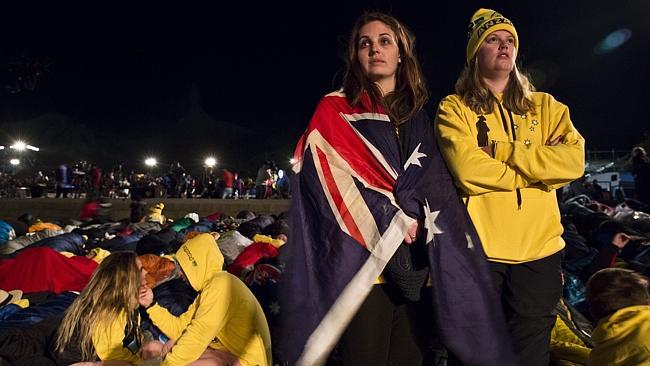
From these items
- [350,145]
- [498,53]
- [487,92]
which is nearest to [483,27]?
[498,53]

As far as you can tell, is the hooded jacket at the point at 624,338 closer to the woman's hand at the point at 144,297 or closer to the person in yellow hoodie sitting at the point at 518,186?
the person in yellow hoodie sitting at the point at 518,186

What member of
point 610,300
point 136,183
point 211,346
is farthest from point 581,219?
point 136,183

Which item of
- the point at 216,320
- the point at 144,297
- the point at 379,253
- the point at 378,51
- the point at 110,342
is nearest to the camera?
the point at 379,253

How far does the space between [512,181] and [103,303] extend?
3.01 meters

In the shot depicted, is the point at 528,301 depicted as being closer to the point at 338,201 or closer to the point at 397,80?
the point at 338,201

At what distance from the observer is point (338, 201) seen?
6.33ft

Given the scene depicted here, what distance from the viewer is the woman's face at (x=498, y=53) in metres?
2.20

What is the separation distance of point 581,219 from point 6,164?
48562mm

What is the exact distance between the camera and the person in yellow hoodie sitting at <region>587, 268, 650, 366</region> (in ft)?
7.91

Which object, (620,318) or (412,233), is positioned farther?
(620,318)

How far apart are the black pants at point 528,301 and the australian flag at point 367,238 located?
0.35 feet

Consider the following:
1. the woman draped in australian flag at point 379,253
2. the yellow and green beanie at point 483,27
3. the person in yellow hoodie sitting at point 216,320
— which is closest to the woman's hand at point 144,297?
the person in yellow hoodie sitting at point 216,320

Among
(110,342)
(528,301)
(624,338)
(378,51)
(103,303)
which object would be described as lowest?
(110,342)

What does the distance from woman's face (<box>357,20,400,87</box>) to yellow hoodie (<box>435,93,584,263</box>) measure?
12.8 inches
